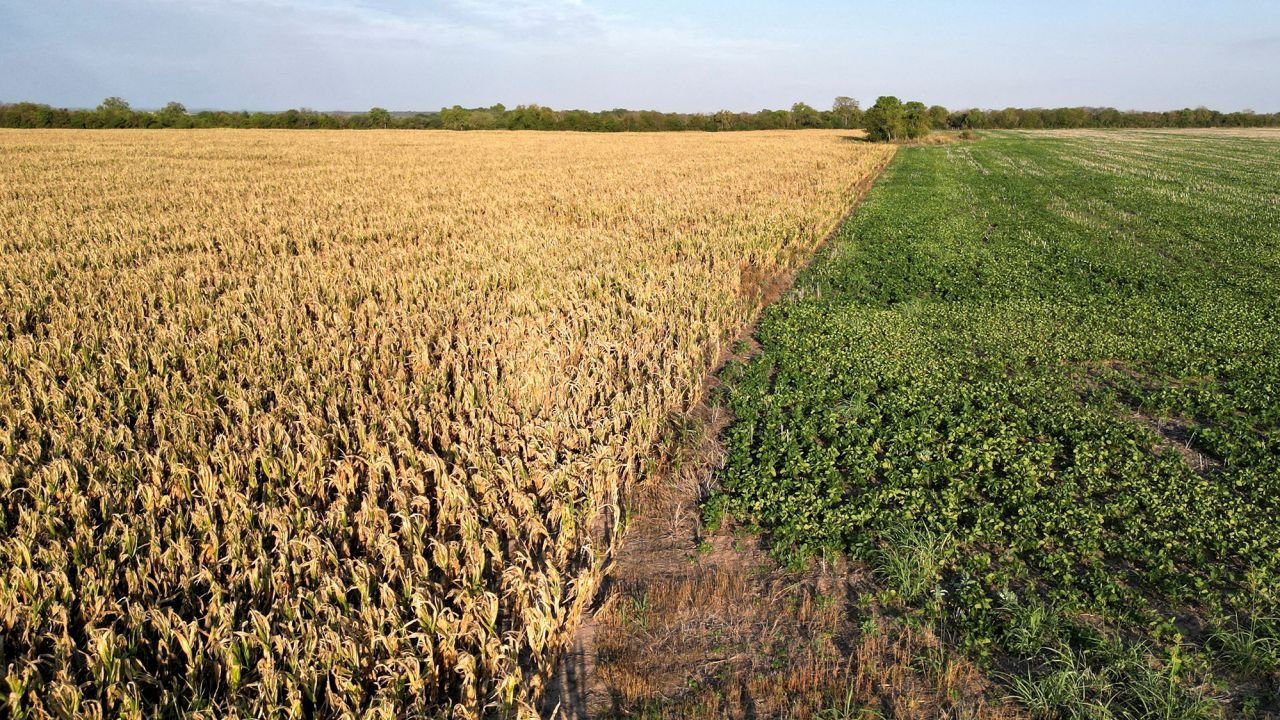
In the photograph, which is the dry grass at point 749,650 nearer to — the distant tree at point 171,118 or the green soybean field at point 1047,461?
the green soybean field at point 1047,461

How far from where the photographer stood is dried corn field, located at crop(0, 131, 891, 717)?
3.54 meters

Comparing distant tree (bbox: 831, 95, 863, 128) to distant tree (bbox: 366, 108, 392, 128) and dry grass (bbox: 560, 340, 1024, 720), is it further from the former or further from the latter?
dry grass (bbox: 560, 340, 1024, 720)

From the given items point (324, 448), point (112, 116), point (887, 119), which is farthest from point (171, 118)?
point (324, 448)

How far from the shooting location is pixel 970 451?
6.23 metres

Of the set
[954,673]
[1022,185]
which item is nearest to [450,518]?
[954,673]

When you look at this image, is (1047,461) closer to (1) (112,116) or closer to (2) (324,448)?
(2) (324,448)

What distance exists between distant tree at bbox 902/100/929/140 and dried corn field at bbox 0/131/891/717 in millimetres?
56633

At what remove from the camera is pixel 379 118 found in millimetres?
92000

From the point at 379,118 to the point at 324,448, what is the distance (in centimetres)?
9835

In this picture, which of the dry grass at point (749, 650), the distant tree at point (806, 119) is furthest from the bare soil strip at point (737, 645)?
the distant tree at point (806, 119)

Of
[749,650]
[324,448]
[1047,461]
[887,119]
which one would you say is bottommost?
[749,650]

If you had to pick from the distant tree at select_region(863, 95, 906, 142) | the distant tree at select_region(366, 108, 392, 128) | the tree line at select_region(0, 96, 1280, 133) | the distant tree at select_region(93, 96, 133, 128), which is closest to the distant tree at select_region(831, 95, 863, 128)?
the tree line at select_region(0, 96, 1280, 133)

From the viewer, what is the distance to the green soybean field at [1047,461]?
4.05m

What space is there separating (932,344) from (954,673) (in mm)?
6243
